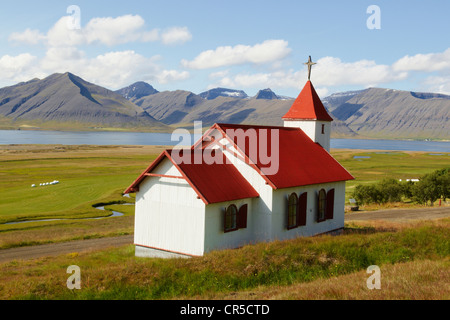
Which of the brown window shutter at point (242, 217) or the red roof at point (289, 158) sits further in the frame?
the red roof at point (289, 158)

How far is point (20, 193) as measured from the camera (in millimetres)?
60594

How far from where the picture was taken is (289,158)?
28484 millimetres

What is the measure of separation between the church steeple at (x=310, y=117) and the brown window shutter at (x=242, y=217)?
1112 centimetres

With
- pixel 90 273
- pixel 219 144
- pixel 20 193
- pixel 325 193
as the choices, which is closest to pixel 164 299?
pixel 90 273

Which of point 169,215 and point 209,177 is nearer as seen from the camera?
point 169,215

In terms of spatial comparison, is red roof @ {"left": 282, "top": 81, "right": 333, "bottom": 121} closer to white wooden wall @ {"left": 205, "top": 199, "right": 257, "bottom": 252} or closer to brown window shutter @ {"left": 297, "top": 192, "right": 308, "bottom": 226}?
brown window shutter @ {"left": 297, "top": 192, "right": 308, "bottom": 226}

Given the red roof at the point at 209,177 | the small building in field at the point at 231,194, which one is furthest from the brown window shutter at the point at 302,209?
the red roof at the point at 209,177

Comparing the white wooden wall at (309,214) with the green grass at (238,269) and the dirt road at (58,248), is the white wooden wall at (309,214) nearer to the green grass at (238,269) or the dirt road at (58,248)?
the green grass at (238,269)

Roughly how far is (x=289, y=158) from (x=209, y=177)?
22.6 ft

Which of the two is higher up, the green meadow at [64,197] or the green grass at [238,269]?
the green grass at [238,269]

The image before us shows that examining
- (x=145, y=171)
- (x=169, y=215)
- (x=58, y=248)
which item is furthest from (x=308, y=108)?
(x=58, y=248)

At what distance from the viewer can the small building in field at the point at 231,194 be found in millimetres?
23031

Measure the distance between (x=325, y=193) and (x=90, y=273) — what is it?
59.4ft

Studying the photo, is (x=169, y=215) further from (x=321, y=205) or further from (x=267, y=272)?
(x=321, y=205)
